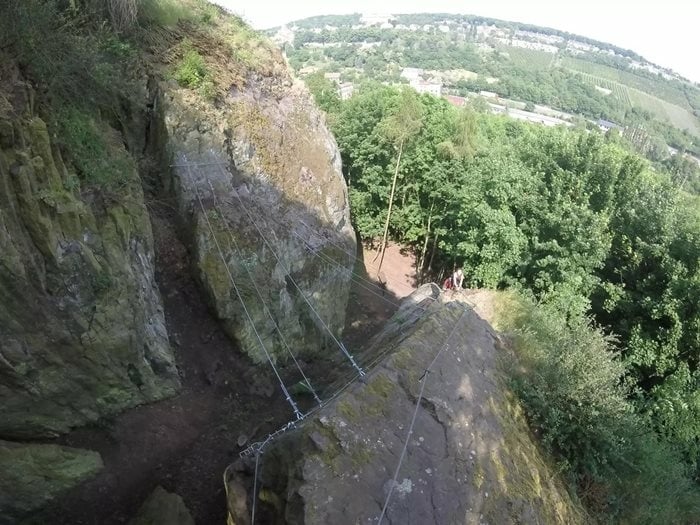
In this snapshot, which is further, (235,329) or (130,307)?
(235,329)

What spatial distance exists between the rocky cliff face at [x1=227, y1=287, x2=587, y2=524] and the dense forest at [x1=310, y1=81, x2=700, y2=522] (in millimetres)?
1125

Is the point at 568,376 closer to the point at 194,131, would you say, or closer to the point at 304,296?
the point at 304,296

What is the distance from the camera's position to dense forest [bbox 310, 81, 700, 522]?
8492 millimetres

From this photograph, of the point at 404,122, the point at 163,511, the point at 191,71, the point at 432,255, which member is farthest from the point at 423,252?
the point at 163,511

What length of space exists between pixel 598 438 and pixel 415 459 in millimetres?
3800

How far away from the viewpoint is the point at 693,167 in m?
95.7

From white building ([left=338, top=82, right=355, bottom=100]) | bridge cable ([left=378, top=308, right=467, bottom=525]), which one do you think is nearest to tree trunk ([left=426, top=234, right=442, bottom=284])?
white building ([left=338, top=82, right=355, bottom=100])

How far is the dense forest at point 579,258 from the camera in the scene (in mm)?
8492

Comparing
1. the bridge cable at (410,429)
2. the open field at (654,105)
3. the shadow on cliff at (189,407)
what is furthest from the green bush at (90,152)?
the open field at (654,105)

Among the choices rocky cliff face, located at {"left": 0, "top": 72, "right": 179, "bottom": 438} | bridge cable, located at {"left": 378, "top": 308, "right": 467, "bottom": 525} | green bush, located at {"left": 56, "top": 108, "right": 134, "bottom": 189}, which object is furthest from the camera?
green bush, located at {"left": 56, "top": 108, "right": 134, "bottom": 189}

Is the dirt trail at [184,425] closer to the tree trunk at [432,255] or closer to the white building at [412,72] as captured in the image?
the tree trunk at [432,255]

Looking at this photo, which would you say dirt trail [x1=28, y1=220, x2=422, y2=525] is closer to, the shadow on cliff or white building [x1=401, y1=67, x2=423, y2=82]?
the shadow on cliff

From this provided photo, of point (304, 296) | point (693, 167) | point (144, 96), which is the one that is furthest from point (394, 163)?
point (693, 167)

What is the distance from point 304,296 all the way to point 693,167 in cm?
11050
